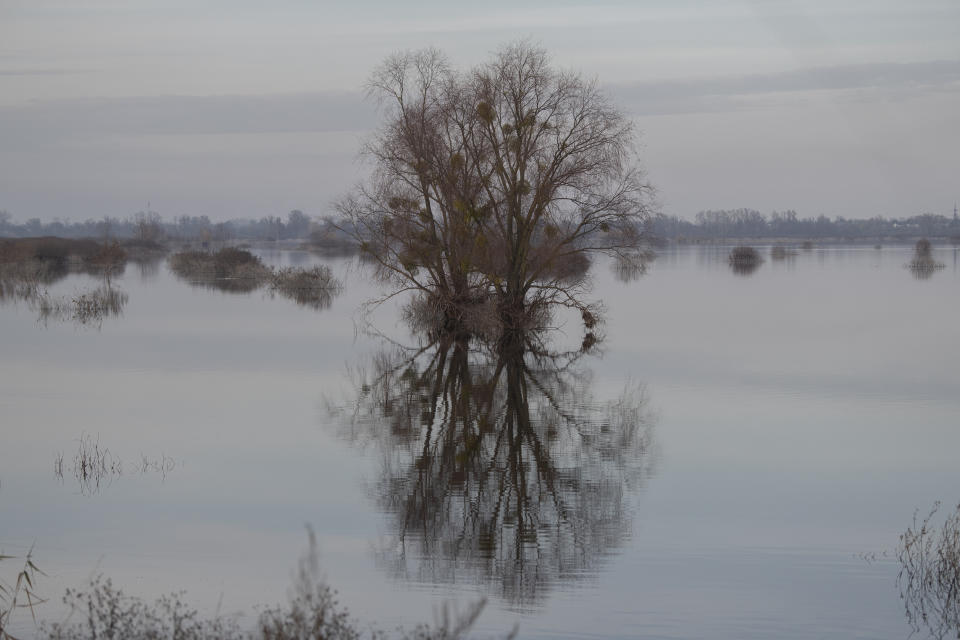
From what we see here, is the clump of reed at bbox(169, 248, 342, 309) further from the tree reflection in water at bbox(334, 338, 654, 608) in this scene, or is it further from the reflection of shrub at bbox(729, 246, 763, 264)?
the reflection of shrub at bbox(729, 246, 763, 264)

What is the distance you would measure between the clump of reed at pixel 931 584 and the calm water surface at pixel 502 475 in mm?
205

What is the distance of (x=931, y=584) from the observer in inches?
413

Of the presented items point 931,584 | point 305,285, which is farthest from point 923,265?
point 931,584

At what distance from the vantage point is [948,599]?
33.1 ft

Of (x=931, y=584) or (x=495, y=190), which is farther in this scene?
(x=495, y=190)

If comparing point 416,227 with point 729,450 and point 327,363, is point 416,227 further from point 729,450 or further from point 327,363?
point 729,450

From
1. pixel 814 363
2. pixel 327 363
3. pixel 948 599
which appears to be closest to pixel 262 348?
pixel 327 363

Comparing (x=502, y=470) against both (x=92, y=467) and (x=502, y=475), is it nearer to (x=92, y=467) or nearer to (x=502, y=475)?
(x=502, y=475)

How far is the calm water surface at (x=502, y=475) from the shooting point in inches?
408

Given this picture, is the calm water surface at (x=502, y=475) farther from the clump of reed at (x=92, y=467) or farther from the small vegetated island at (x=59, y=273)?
the small vegetated island at (x=59, y=273)

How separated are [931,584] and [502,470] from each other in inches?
239

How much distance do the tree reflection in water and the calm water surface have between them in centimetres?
5

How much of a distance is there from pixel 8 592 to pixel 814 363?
2114 centimetres

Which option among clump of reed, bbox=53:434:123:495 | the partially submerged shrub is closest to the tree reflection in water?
clump of reed, bbox=53:434:123:495
